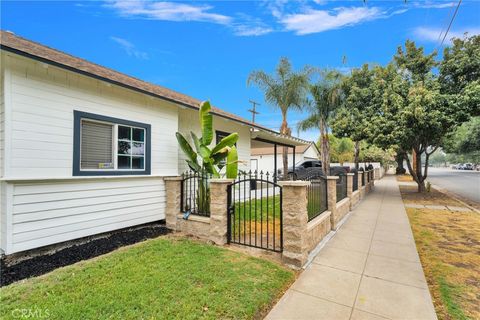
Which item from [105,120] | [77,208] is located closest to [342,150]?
[105,120]

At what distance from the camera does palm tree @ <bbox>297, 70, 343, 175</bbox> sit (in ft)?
62.3

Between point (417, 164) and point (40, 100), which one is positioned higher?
point (40, 100)

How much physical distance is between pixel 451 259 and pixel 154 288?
18.6 ft

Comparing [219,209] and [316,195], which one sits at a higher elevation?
[316,195]

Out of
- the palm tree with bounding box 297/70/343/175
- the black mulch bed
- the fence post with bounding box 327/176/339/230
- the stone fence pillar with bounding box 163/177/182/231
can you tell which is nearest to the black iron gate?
the fence post with bounding box 327/176/339/230

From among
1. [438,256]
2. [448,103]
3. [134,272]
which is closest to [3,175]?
[134,272]

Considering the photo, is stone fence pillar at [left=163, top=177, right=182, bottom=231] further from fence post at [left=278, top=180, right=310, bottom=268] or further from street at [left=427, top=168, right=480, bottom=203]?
street at [left=427, top=168, right=480, bottom=203]

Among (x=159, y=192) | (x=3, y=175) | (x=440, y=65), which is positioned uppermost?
(x=440, y=65)

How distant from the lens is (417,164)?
47.1 feet

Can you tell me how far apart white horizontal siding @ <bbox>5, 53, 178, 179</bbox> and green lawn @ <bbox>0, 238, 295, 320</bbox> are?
203 centimetres

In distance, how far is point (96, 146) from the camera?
5273 millimetres

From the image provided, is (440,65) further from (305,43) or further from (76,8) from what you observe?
(76,8)

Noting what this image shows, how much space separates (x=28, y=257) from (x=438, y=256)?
815 cm

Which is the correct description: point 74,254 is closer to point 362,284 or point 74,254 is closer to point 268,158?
point 362,284
